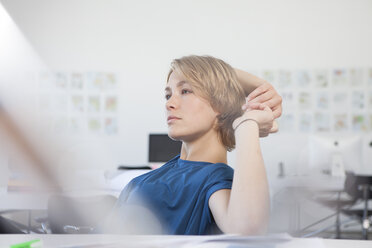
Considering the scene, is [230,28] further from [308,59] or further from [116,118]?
[116,118]

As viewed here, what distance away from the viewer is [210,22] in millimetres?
4613

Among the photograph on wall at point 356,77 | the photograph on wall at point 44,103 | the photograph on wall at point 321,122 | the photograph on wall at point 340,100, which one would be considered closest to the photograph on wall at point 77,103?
the photograph on wall at point 44,103

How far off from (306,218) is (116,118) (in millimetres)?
2292

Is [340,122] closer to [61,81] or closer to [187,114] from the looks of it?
[61,81]

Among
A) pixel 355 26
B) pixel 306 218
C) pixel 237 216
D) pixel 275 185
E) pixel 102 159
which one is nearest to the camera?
pixel 237 216

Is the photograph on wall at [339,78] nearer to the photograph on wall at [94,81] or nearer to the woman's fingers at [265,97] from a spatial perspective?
the photograph on wall at [94,81]

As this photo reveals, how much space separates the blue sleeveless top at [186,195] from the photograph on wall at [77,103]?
4030 millimetres

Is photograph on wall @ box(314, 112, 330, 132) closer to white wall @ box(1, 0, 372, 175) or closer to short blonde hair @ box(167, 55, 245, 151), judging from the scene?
white wall @ box(1, 0, 372, 175)

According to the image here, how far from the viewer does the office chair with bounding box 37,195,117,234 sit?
120 cm

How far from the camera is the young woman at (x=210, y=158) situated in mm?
637

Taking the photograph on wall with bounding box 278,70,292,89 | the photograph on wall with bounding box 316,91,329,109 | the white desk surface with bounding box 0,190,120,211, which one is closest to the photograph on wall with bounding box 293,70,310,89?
the photograph on wall with bounding box 278,70,292,89

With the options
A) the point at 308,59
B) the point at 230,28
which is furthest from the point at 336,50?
the point at 230,28

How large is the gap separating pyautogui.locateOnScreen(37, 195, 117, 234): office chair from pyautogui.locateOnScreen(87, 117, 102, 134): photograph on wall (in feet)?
9.88

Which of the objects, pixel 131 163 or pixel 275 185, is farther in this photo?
pixel 131 163
